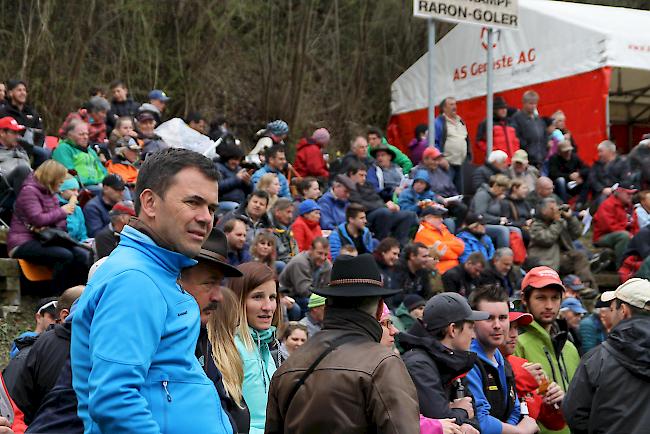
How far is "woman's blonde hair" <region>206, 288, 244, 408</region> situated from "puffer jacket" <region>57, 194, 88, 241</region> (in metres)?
5.96

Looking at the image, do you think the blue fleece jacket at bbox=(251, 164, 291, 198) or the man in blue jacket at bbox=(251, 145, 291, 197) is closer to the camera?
the blue fleece jacket at bbox=(251, 164, 291, 198)

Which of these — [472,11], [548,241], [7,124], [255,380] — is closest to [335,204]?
[548,241]

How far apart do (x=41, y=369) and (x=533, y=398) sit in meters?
3.31

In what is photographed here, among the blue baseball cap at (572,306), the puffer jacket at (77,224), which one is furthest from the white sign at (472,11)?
the puffer jacket at (77,224)

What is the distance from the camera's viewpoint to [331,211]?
12562mm

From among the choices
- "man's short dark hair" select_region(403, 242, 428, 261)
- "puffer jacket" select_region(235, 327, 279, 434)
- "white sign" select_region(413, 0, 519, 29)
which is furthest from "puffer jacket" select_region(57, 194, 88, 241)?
"white sign" select_region(413, 0, 519, 29)

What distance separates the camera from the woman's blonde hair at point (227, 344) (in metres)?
4.09

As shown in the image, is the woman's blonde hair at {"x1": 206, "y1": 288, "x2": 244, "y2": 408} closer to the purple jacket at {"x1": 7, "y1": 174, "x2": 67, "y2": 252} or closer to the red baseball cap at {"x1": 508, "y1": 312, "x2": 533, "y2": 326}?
the red baseball cap at {"x1": 508, "y1": 312, "x2": 533, "y2": 326}

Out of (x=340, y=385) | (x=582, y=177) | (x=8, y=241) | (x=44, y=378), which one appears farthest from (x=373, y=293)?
(x=582, y=177)

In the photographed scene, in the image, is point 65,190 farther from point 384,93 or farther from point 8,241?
point 384,93

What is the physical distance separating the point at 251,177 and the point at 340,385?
920cm

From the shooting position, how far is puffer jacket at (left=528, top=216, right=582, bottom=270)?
13.0 m

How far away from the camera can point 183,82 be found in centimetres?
2033

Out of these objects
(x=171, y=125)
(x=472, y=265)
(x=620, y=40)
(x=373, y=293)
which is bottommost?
(x=472, y=265)
